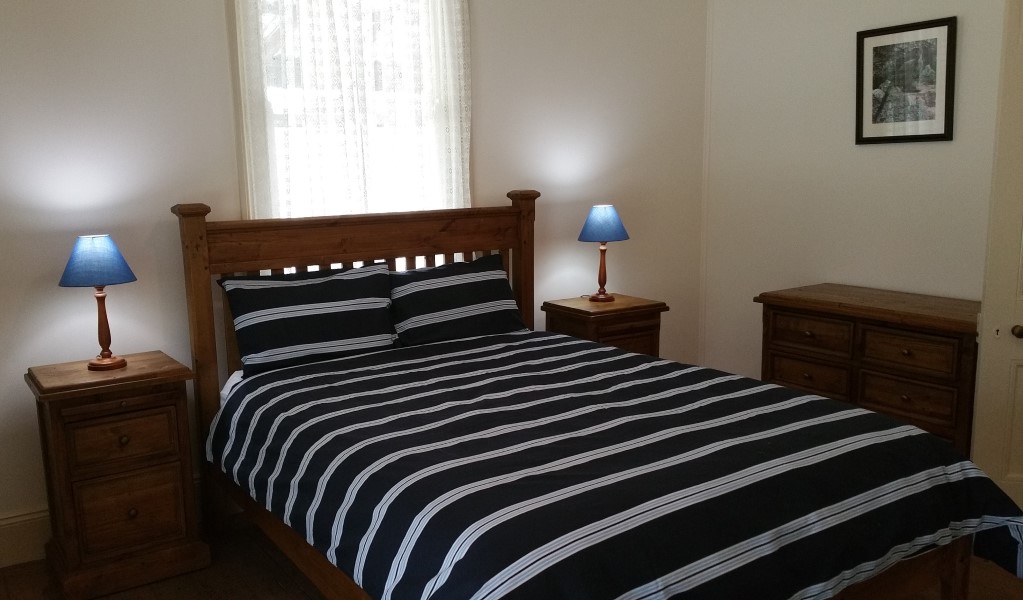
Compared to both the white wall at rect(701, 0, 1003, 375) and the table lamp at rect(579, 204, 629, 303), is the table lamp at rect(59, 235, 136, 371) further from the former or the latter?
the white wall at rect(701, 0, 1003, 375)

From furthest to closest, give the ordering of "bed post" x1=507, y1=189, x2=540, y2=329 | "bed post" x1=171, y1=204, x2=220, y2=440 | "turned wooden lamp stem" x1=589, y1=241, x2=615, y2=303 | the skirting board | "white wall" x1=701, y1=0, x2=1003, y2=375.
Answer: "turned wooden lamp stem" x1=589, y1=241, x2=615, y2=303 → "bed post" x1=507, y1=189, x2=540, y2=329 → "white wall" x1=701, y1=0, x2=1003, y2=375 → "bed post" x1=171, y1=204, x2=220, y2=440 → the skirting board

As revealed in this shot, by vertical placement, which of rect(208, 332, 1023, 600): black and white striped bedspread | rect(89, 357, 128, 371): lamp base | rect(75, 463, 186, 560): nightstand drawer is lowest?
rect(75, 463, 186, 560): nightstand drawer

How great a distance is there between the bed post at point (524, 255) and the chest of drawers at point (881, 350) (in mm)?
1076

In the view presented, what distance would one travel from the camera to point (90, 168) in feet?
10.1

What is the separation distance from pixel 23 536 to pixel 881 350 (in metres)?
3.36

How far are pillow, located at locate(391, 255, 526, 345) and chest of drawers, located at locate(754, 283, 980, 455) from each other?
1.22 meters

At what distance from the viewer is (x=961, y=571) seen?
94.6 inches

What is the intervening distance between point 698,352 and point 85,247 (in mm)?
3257

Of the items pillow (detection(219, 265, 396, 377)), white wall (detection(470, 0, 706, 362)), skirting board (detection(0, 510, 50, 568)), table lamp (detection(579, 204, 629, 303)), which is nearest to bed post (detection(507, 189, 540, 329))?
white wall (detection(470, 0, 706, 362))

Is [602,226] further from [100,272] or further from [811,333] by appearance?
[100,272]

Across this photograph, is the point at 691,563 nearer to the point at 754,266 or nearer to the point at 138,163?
the point at 138,163

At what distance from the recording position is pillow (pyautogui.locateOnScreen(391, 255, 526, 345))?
3.47 metres

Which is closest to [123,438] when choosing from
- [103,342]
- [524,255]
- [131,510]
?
[131,510]

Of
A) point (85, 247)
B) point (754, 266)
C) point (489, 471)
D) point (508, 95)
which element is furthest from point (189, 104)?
point (754, 266)
